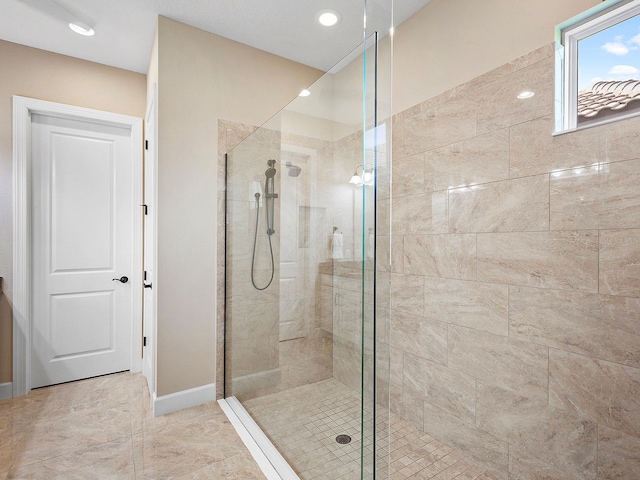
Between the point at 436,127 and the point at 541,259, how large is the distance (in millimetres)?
944

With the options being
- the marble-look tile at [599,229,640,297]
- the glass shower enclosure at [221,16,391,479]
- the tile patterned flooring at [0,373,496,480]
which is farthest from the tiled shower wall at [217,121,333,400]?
the marble-look tile at [599,229,640,297]

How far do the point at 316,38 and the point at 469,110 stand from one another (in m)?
1.30

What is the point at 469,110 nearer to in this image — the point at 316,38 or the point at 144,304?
the point at 316,38

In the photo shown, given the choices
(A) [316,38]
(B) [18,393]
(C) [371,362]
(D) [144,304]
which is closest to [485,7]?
(A) [316,38]

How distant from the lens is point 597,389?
1.29 m

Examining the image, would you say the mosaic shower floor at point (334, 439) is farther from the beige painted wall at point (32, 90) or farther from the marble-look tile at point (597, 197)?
the beige painted wall at point (32, 90)

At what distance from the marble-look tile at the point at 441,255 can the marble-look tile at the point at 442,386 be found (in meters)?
0.53

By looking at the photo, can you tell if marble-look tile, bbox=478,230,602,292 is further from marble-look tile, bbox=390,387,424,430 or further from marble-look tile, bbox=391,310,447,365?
marble-look tile, bbox=390,387,424,430

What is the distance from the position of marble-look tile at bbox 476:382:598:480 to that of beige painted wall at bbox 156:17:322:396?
178 cm

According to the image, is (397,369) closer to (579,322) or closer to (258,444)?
(258,444)

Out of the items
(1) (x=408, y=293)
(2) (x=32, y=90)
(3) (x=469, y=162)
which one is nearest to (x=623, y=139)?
(3) (x=469, y=162)

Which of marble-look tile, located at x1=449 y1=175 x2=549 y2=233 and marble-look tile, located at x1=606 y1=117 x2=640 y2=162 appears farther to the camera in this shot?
marble-look tile, located at x1=449 y1=175 x2=549 y2=233

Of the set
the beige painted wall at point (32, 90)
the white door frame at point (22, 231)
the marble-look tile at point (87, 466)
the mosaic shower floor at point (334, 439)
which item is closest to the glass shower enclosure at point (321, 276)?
the mosaic shower floor at point (334, 439)

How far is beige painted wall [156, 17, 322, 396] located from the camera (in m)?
2.25
